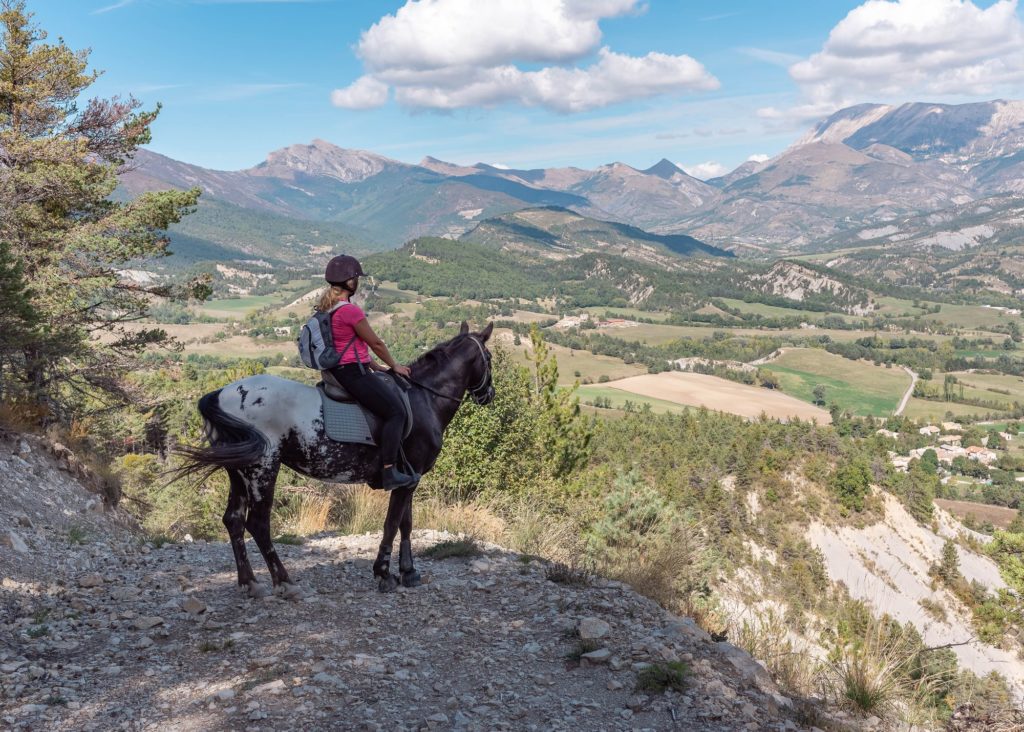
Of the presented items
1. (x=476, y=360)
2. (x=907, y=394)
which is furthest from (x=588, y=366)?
(x=476, y=360)

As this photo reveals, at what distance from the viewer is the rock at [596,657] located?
5.80 meters

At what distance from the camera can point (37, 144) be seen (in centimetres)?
1666

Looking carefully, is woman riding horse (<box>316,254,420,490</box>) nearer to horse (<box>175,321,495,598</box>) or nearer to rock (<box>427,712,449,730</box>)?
horse (<box>175,321,495,598</box>)

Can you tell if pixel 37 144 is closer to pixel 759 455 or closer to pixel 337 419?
pixel 337 419

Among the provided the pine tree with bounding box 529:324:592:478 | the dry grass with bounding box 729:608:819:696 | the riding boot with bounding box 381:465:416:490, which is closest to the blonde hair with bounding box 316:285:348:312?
the riding boot with bounding box 381:465:416:490

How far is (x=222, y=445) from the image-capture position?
701 cm

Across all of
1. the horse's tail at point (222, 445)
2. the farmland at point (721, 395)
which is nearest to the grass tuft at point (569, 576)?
the horse's tail at point (222, 445)

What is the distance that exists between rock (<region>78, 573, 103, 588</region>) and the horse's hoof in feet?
5.76

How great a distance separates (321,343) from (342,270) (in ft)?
2.72

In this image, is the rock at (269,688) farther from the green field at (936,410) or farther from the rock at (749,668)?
the green field at (936,410)

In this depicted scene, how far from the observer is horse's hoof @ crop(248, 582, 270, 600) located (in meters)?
7.19

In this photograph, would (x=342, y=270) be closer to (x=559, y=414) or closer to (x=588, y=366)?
(x=559, y=414)

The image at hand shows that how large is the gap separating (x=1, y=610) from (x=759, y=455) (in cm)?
6983

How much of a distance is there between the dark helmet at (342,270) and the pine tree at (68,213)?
11388 mm
